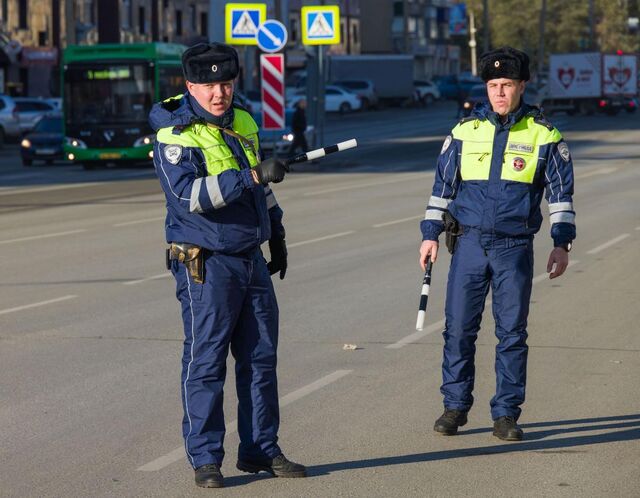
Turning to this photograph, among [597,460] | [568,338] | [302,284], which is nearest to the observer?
[597,460]

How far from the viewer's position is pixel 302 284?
1394 cm

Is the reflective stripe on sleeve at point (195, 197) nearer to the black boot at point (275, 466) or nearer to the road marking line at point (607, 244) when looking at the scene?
the black boot at point (275, 466)

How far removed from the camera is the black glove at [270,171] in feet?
20.0

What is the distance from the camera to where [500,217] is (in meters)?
7.23

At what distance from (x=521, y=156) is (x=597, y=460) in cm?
146

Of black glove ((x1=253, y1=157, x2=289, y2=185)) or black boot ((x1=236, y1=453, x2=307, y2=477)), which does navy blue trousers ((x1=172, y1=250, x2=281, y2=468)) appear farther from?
black glove ((x1=253, y1=157, x2=289, y2=185))

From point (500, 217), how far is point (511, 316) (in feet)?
1.55

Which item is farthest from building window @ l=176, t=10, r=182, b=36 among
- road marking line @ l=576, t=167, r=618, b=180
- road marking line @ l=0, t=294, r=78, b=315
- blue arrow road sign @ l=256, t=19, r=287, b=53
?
road marking line @ l=0, t=294, r=78, b=315

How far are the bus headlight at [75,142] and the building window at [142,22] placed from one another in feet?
147

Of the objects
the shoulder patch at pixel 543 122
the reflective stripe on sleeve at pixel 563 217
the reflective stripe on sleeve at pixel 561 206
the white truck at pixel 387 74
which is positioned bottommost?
the reflective stripe on sleeve at pixel 563 217

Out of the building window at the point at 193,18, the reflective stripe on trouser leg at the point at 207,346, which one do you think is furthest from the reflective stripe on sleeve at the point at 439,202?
the building window at the point at 193,18

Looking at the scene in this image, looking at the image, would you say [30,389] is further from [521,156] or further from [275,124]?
[275,124]

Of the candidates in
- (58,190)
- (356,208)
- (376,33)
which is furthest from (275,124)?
(376,33)

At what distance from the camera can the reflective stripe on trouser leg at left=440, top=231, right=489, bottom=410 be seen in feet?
24.0
